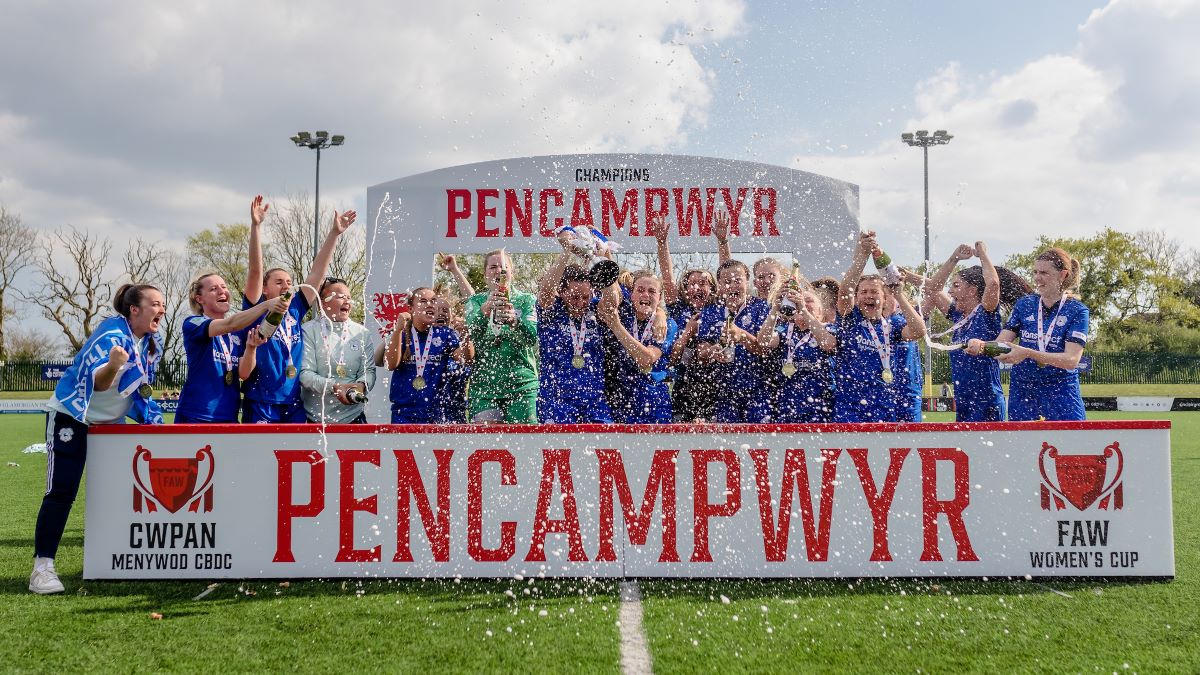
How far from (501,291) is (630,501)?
5.57 feet

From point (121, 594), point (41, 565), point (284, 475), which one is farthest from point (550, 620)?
point (41, 565)

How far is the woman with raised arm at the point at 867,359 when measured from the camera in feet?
16.5

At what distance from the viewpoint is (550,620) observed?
144 inches

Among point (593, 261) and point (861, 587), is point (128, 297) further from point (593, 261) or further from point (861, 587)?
point (861, 587)

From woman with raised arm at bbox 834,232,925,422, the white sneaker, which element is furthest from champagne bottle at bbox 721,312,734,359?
the white sneaker

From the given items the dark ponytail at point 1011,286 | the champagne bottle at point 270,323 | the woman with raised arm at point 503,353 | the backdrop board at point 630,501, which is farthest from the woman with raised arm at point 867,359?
the champagne bottle at point 270,323

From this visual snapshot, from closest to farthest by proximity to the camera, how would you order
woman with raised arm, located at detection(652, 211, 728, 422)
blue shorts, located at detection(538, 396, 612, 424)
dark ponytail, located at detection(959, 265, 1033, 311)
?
blue shorts, located at detection(538, 396, 612, 424), woman with raised arm, located at detection(652, 211, 728, 422), dark ponytail, located at detection(959, 265, 1033, 311)

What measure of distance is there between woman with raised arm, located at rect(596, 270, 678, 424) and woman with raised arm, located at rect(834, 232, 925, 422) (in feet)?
3.93

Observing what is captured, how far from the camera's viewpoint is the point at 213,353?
464 cm

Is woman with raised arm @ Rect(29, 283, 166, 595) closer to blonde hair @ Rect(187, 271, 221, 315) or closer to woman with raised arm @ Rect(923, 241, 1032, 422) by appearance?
blonde hair @ Rect(187, 271, 221, 315)

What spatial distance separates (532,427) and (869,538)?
2028 mm

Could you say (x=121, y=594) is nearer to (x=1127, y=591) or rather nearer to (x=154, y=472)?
(x=154, y=472)

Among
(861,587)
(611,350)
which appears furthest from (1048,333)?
(611,350)

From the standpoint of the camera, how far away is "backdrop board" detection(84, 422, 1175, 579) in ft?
14.1
